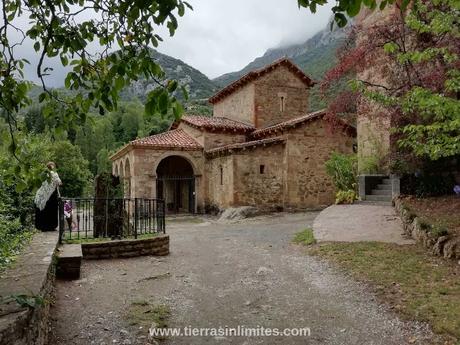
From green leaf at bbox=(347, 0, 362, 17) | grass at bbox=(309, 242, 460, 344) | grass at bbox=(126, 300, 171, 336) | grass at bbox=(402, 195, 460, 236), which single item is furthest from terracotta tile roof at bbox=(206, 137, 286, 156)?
green leaf at bbox=(347, 0, 362, 17)

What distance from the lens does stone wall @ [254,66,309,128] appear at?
21.5 m

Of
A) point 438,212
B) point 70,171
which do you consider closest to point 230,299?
point 438,212

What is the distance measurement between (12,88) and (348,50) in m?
10.4

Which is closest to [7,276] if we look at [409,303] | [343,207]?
[409,303]

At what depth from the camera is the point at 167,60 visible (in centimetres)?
8062

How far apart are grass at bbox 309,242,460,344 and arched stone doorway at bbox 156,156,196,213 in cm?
1679

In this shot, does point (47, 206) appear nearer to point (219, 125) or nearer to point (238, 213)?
point (238, 213)

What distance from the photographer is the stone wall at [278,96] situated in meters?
21.5

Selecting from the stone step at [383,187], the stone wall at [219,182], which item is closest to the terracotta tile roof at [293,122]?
the stone wall at [219,182]

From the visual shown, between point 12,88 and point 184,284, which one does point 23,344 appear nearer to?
point 12,88

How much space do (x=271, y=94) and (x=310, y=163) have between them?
216 inches

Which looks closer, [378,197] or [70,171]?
[378,197]

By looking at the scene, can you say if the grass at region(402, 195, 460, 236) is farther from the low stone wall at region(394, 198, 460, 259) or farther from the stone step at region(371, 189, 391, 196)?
the stone step at region(371, 189, 391, 196)

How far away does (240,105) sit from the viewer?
22.8 m
